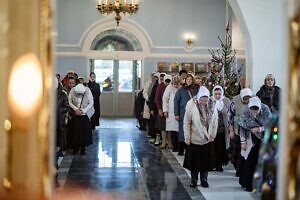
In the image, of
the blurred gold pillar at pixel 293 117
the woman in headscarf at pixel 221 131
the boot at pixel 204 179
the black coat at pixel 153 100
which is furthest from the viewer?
the black coat at pixel 153 100

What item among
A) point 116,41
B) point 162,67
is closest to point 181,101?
point 162,67

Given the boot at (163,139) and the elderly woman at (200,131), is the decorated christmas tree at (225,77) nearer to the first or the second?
the boot at (163,139)

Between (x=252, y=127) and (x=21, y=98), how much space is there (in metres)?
5.03

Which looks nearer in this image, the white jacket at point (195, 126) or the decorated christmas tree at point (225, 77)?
the white jacket at point (195, 126)

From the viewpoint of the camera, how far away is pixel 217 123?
25.6 feet

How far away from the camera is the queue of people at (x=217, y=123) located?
7223 millimetres

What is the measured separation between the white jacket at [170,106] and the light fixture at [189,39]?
855 centimetres

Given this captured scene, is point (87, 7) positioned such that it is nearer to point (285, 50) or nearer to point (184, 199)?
point (184, 199)

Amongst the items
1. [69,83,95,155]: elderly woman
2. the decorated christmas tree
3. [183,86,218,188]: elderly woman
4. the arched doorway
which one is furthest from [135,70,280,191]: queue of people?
the arched doorway

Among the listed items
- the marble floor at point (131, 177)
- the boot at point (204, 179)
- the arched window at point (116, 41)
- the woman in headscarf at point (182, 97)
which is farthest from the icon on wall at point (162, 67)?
the boot at point (204, 179)

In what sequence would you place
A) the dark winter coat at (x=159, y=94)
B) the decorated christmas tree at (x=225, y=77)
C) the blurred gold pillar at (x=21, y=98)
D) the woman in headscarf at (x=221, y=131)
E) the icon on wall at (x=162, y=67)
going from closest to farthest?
the blurred gold pillar at (x=21, y=98) → the woman in headscarf at (x=221, y=131) → the decorated christmas tree at (x=225, y=77) → the dark winter coat at (x=159, y=94) → the icon on wall at (x=162, y=67)

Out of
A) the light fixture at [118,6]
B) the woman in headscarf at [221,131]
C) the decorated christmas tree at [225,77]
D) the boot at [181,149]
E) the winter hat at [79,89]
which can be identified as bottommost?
the boot at [181,149]

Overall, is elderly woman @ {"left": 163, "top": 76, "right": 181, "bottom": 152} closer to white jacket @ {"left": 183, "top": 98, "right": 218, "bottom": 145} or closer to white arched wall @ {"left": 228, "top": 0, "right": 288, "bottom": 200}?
white arched wall @ {"left": 228, "top": 0, "right": 288, "bottom": 200}

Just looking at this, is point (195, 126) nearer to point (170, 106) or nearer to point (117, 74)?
point (170, 106)
